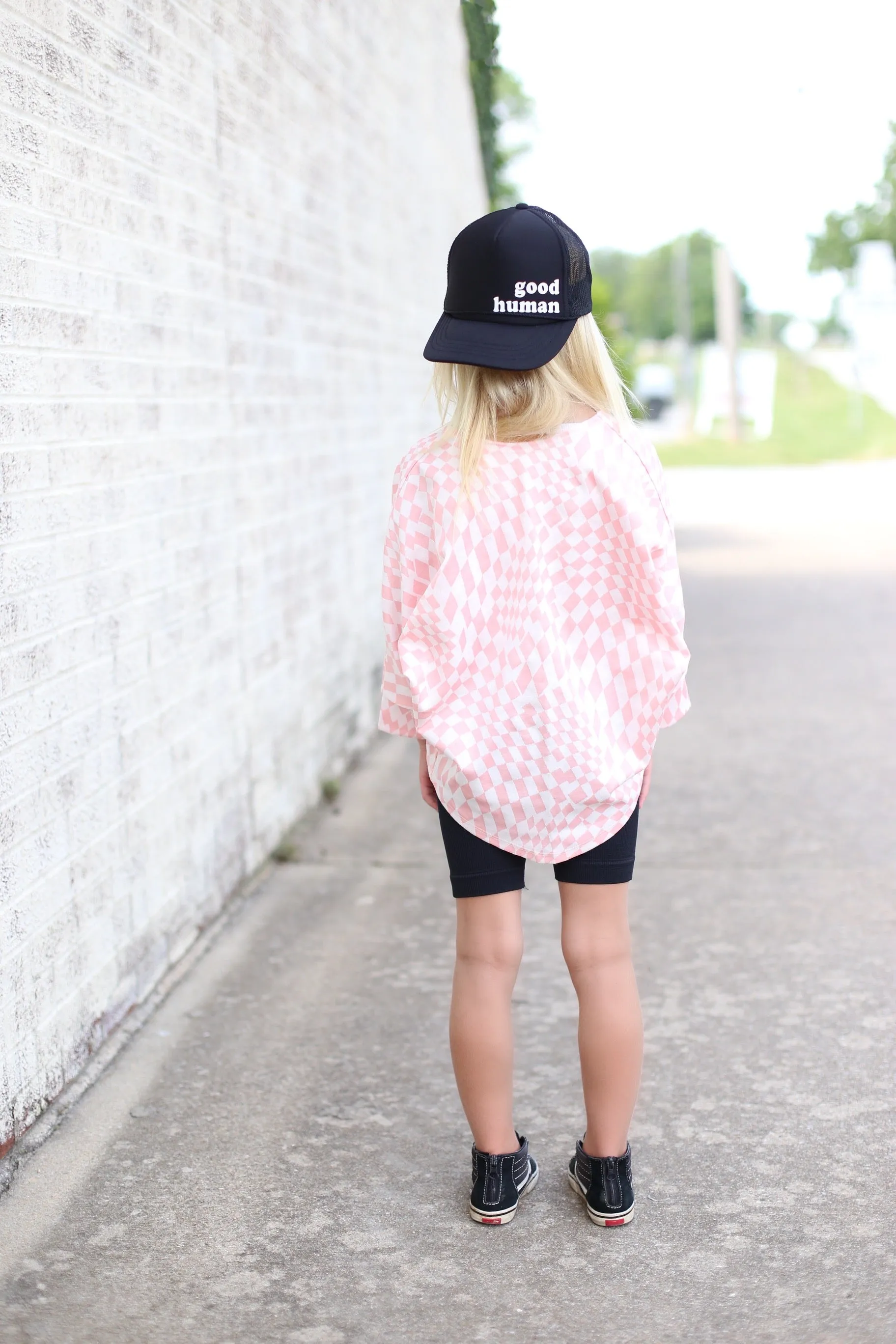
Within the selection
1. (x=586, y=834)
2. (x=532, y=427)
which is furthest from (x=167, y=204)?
(x=586, y=834)

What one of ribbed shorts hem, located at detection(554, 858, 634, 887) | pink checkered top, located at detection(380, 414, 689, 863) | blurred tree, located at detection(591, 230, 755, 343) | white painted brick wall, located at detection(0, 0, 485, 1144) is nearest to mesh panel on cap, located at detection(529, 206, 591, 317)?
pink checkered top, located at detection(380, 414, 689, 863)

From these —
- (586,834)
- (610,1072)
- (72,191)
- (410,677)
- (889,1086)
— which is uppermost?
(72,191)

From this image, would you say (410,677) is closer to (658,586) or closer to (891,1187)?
(658,586)

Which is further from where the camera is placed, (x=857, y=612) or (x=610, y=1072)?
(x=857, y=612)

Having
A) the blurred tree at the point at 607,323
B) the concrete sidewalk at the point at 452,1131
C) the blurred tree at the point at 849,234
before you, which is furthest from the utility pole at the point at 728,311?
the concrete sidewalk at the point at 452,1131

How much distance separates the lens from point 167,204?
3877 millimetres

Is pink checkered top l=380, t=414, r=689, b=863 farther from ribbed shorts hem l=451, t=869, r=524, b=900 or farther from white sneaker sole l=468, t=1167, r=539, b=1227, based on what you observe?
white sneaker sole l=468, t=1167, r=539, b=1227

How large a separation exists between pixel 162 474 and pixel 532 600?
62.3 inches

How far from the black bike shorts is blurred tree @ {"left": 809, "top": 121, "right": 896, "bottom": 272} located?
172ft

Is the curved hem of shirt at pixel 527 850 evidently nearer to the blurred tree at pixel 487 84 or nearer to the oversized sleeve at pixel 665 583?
the oversized sleeve at pixel 665 583

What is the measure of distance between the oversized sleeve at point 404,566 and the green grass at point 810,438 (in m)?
26.0

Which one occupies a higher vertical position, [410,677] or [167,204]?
[167,204]

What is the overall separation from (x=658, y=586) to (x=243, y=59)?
283cm

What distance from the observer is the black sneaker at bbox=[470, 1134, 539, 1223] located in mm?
2758
